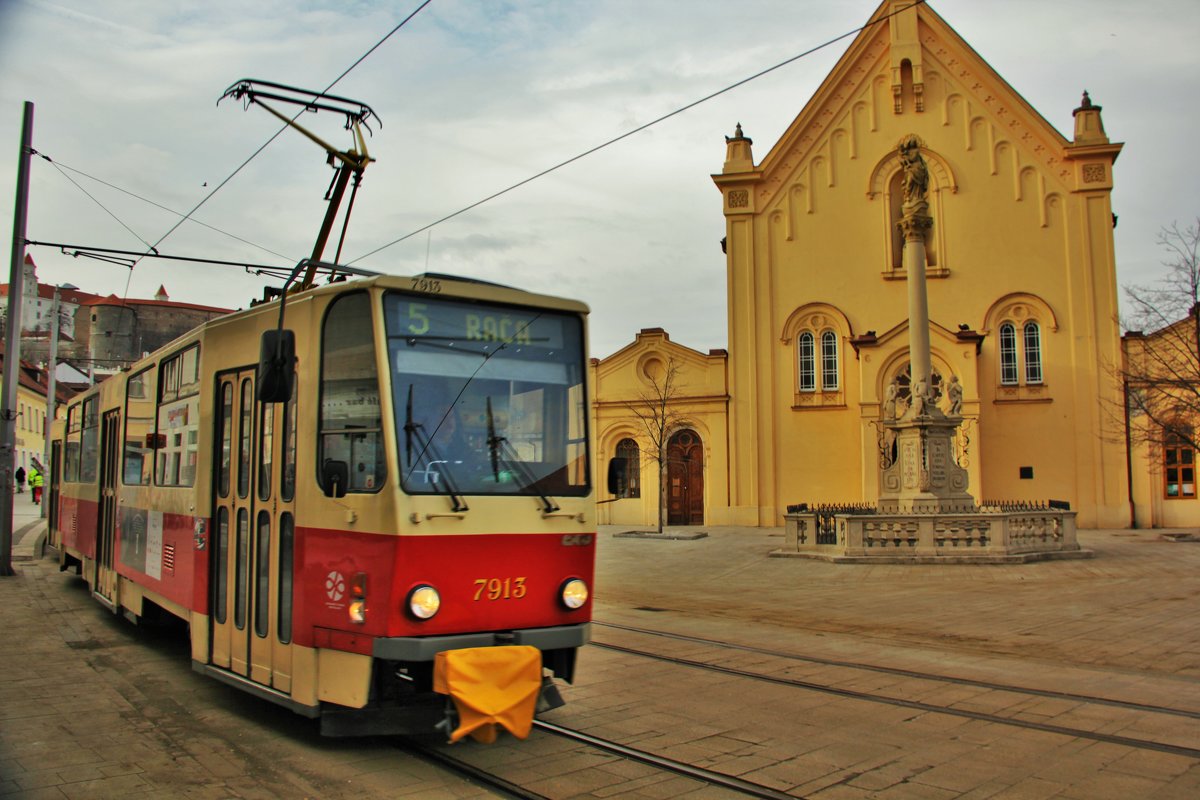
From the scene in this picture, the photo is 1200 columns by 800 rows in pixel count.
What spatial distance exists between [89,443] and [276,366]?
8.45m

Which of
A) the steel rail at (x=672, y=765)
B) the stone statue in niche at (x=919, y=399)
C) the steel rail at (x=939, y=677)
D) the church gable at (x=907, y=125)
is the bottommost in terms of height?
the steel rail at (x=939, y=677)

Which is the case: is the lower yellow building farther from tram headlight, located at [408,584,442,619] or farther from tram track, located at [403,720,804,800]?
tram headlight, located at [408,584,442,619]

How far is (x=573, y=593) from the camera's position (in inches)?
253

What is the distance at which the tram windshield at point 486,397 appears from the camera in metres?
5.89

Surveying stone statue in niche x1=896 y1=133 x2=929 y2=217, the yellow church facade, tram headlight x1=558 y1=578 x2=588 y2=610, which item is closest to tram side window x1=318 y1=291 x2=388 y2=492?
tram headlight x1=558 y1=578 x2=588 y2=610

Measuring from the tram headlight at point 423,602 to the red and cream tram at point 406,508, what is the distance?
0.04 ft

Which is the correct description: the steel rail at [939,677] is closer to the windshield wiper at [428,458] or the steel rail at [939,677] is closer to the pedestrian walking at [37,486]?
the windshield wiper at [428,458]

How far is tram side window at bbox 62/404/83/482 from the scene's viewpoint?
14.1 metres

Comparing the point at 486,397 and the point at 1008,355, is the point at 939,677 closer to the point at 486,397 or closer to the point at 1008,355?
the point at 486,397

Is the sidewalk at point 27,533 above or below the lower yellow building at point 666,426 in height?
below

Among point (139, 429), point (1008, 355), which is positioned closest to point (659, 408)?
point (1008, 355)

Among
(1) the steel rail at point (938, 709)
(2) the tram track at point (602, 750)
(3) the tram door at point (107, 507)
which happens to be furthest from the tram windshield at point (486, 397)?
(3) the tram door at point (107, 507)

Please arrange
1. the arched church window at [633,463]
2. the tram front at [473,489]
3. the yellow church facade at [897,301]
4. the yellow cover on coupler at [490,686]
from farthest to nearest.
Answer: the arched church window at [633,463] < the yellow church facade at [897,301] < the tram front at [473,489] < the yellow cover on coupler at [490,686]

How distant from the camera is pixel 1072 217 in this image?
1316 inches
